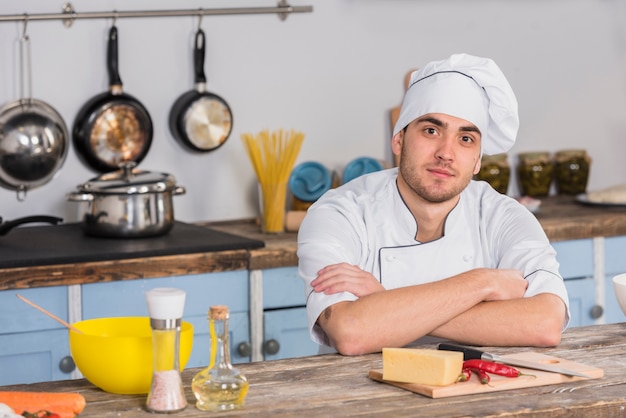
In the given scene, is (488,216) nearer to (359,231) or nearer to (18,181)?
(359,231)

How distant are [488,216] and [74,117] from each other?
1627 millimetres

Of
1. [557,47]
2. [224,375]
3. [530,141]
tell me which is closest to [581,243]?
[530,141]

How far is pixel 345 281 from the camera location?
233cm

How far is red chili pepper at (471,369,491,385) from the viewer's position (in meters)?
1.89

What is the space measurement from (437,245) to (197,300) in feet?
3.14

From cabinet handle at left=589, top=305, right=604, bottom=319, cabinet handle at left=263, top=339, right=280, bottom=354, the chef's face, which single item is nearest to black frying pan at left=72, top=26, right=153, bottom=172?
cabinet handle at left=263, top=339, right=280, bottom=354

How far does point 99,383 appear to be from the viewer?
1889 millimetres

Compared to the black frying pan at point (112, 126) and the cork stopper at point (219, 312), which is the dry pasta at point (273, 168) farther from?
the cork stopper at point (219, 312)

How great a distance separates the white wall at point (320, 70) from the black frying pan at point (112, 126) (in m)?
0.05

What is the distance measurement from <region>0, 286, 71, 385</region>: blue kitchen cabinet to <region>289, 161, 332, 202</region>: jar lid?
3.50 feet

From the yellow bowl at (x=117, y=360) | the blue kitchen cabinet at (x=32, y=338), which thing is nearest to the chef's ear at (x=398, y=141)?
the yellow bowl at (x=117, y=360)

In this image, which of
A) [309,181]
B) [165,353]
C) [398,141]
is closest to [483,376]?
[165,353]

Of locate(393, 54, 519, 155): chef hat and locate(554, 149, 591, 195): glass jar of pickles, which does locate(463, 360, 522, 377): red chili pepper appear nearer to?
locate(393, 54, 519, 155): chef hat

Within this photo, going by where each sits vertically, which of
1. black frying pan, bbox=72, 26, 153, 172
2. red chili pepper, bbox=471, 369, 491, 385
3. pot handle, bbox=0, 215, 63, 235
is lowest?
red chili pepper, bbox=471, 369, 491, 385
